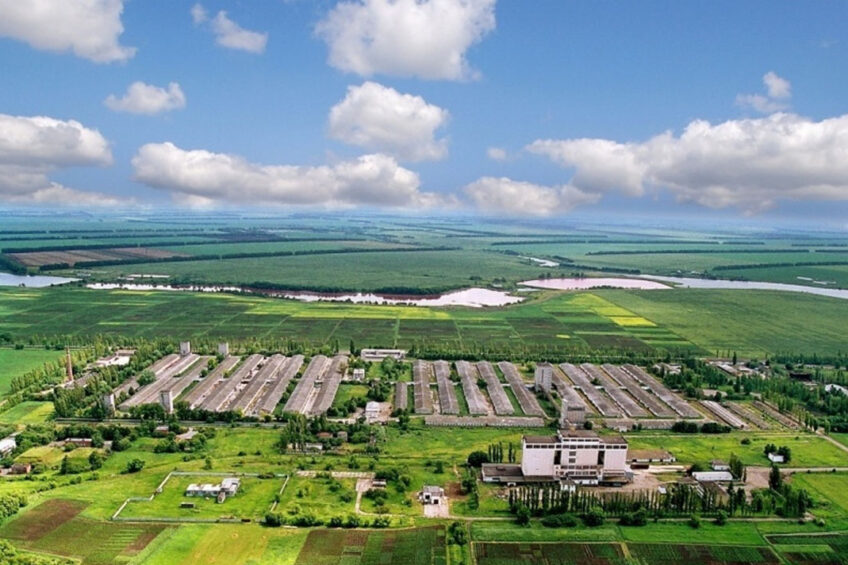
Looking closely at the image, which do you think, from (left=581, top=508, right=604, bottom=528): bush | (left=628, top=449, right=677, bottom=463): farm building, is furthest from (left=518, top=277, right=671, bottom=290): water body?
(left=581, top=508, right=604, bottom=528): bush

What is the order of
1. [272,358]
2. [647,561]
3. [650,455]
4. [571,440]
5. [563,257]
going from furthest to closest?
[563,257]
[272,358]
[650,455]
[571,440]
[647,561]

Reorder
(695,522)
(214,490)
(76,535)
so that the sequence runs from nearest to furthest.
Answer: (76,535)
(695,522)
(214,490)

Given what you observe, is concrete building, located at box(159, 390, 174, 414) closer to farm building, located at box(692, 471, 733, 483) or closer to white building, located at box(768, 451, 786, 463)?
farm building, located at box(692, 471, 733, 483)

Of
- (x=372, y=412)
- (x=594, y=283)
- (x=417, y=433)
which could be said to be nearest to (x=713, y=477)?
(x=417, y=433)

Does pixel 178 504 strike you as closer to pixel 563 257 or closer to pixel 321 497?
pixel 321 497

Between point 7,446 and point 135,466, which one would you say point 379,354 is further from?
point 7,446

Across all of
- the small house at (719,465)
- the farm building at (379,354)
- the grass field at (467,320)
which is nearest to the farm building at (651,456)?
the small house at (719,465)

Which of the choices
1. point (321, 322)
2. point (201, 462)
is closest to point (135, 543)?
point (201, 462)
